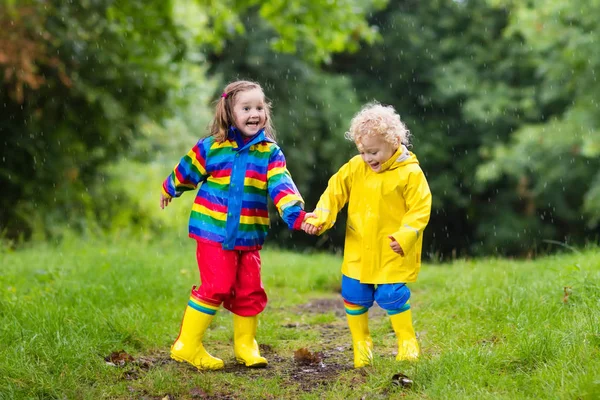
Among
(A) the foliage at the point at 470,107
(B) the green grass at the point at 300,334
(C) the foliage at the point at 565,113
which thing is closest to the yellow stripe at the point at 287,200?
(B) the green grass at the point at 300,334

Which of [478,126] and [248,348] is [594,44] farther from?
[248,348]

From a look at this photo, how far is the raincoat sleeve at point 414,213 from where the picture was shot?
4117mm

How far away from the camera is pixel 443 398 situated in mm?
3500

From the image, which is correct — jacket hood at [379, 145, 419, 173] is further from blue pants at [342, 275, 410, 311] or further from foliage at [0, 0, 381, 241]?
foliage at [0, 0, 381, 241]

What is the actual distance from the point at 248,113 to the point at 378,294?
1331mm

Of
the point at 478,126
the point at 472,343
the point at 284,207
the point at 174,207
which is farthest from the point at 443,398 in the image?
the point at 478,126

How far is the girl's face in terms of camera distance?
454 cm

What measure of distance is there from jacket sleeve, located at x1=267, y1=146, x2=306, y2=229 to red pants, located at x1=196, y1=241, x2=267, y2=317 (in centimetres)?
39

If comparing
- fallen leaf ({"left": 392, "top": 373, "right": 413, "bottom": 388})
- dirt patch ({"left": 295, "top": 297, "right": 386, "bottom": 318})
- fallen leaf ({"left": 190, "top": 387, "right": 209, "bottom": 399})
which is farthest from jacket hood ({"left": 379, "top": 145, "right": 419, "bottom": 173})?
dirt patch ({"left": 295, "top": 297, "right": 386, "bottom": 318})

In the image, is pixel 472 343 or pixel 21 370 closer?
pixel 21 370

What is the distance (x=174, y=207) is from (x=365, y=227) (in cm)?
907

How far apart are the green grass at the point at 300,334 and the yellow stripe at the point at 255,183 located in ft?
3.62

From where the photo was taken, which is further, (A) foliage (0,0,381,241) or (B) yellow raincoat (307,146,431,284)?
(A) foliage (0,0,381,241)

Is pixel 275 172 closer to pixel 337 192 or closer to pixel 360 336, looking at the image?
pixel 337 192
